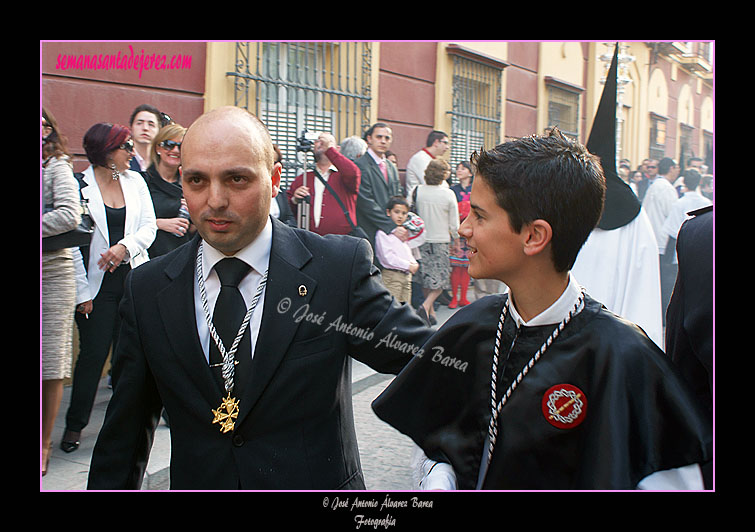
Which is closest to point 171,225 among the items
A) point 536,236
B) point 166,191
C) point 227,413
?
point 166,191

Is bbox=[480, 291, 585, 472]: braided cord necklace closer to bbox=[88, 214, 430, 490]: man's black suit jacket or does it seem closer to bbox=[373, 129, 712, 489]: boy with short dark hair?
bbox=[373, 129, 712, 489]: boy with short dark hair

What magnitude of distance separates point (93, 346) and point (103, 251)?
570mm

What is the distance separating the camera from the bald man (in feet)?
6.29

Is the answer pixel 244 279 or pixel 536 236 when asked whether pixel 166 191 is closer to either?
pixel 244 279

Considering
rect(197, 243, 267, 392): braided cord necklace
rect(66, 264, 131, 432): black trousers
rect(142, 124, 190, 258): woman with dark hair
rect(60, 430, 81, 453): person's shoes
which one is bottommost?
rect(60, 430, 81, 453): person's shoes

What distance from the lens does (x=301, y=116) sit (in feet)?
25.9

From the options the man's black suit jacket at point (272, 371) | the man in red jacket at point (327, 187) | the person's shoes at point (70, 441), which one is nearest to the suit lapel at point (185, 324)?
the man's black suit jacket at point (272, 371)

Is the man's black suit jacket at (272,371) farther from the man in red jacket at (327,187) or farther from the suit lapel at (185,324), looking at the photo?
the man in red jacket at (327,187)

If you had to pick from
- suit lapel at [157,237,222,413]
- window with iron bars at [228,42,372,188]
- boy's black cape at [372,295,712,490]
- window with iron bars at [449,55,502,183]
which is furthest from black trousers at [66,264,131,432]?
window with iron bars at [449,55,502,183]

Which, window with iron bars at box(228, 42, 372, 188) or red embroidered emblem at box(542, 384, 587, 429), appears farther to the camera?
window with iron bars at box(228, 42, 372, 188)

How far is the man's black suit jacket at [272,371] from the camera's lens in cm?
193

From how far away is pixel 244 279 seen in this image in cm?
202

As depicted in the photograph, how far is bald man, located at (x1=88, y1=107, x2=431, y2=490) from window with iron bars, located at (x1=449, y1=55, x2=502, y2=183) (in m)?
8.62

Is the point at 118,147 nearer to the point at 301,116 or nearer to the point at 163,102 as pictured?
the point at 163,102
